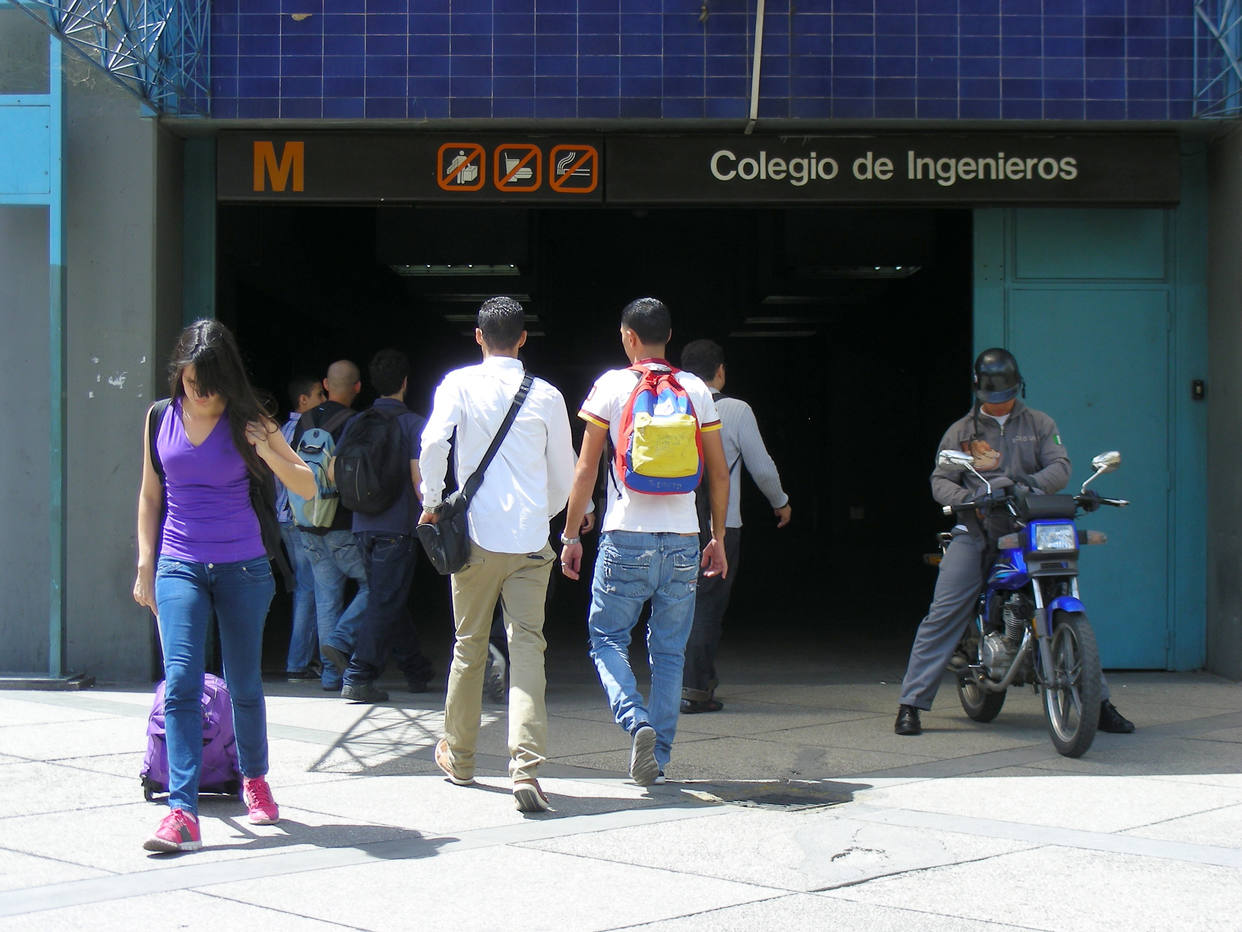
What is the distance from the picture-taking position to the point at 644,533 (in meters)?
5.74

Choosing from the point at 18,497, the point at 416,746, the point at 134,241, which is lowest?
the point at 416,746

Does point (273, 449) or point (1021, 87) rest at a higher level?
point (1021, 87)

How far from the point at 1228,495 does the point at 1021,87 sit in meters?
2.80

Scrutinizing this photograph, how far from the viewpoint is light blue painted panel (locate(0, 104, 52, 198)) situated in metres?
8.31

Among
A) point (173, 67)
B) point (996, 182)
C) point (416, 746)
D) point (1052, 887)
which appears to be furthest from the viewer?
point (996, 182)

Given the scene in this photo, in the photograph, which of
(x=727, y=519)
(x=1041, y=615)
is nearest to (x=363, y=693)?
(x=727, y=519)

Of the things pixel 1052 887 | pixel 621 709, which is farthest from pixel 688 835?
pixel 1052 887

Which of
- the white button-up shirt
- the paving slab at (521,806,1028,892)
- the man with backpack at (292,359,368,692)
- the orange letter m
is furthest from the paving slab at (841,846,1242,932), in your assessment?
the orange letter m

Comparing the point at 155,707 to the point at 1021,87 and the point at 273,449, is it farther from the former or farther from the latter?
the point at 1021,87

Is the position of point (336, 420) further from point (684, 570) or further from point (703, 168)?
point (684, 570)

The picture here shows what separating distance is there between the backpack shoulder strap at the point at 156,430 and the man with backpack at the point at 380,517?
109 inches

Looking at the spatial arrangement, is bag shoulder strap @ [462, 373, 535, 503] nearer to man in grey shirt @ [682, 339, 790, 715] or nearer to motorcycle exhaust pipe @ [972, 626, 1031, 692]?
man in grey shirt @ [682, 339, 790, 715]

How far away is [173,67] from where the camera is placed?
823 centimetres

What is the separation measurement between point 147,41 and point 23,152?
3.60ft
